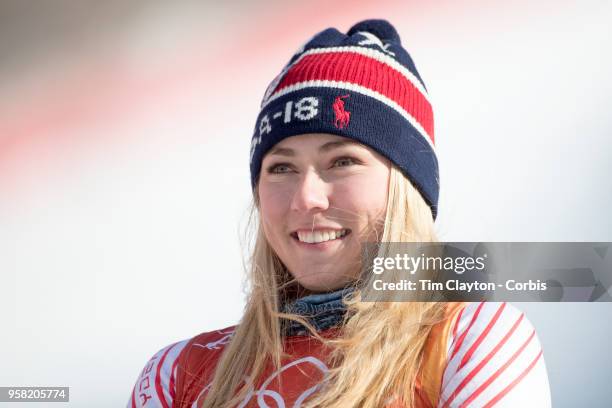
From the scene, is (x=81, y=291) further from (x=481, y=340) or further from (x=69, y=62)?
(x=481, y=340)

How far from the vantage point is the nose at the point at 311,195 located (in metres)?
1.16

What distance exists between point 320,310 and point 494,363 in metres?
0.36

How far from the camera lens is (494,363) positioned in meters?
1.00

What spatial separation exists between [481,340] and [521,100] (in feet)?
4.58

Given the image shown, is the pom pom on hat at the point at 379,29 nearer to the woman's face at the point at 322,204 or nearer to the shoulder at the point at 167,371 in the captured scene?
the woman's face at the point at 322,204

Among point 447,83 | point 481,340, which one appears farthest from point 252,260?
point 447,83

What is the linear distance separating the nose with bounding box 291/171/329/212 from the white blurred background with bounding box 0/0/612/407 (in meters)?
0.93

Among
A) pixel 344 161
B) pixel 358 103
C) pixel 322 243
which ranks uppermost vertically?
pixel 358 103

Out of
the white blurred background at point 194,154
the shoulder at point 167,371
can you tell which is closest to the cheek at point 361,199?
the shoulder at point 167,371

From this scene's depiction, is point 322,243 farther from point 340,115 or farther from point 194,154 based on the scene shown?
point 194,154

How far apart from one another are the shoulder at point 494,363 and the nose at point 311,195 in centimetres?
30

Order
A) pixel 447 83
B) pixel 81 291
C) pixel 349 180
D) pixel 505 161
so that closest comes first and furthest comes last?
pixel 349 180 < pixel 505 161 < pixel 447 83 < pixel 81 291

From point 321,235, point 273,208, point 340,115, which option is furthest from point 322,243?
point 340,115

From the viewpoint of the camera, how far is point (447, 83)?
2330 mm
